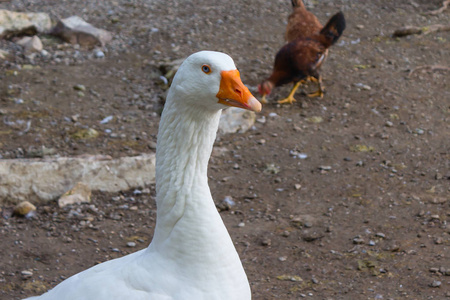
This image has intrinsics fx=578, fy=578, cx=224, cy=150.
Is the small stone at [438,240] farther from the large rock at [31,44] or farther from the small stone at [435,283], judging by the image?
the large rock at [31,44]

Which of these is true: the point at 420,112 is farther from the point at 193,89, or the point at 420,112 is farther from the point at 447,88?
the point at 193,89

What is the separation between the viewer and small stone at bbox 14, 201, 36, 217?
5.70m

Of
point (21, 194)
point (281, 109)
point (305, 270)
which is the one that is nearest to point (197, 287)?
point (305, 270)

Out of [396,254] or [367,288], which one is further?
[396,254]

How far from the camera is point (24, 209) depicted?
571 centimetres

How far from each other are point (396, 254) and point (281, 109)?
3416 mm

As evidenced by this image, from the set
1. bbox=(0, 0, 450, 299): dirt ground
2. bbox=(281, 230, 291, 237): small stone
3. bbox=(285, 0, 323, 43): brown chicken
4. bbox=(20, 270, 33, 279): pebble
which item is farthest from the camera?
bbox=(285, 0, 323, 43): brown chicken

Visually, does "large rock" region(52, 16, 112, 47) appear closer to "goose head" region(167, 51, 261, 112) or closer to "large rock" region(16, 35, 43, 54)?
"large rock" region(16, 35, 43, 54)

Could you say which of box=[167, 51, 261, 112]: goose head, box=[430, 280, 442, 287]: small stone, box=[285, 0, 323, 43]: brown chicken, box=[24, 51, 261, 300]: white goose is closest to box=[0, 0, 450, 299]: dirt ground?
box=[430, 280, 442, 287]: small stone

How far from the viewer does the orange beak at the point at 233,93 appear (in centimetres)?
294

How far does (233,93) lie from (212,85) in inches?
4.8

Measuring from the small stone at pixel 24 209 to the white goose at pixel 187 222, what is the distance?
257cm

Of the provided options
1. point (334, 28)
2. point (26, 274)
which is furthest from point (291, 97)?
point (26, 274)

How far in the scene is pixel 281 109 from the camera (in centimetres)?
820
